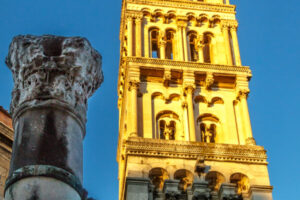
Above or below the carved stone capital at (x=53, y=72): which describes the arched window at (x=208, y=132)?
above

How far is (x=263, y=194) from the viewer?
24.9m

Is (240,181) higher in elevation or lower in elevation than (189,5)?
lower

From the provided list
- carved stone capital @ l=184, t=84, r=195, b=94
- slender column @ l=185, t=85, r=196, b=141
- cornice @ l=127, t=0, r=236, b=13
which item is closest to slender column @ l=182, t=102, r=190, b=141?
slender column @ l=185, t=85, r=196, b=141

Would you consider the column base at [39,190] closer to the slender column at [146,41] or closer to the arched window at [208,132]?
the arched window at [208,132]

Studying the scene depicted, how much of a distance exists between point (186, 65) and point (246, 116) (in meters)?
3.87

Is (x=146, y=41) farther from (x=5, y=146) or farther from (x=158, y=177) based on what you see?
(x=5, y=146)

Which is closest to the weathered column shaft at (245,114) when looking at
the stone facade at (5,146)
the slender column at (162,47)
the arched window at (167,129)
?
the arched window at (167,129)

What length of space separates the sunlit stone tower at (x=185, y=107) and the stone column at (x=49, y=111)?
17849 mm

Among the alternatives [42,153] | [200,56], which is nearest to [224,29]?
[200,56]

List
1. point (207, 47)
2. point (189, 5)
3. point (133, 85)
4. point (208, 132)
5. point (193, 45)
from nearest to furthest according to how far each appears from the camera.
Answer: point (208, 132) < point (133, 85) < point (193, 45) < point (207, 47) < point (189, 5)

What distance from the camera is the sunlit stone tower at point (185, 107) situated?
82.0 feet

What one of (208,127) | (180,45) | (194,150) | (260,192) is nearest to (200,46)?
(180,45)

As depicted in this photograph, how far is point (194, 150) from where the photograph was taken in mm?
25844

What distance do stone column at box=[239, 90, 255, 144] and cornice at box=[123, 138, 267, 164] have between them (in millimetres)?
658
